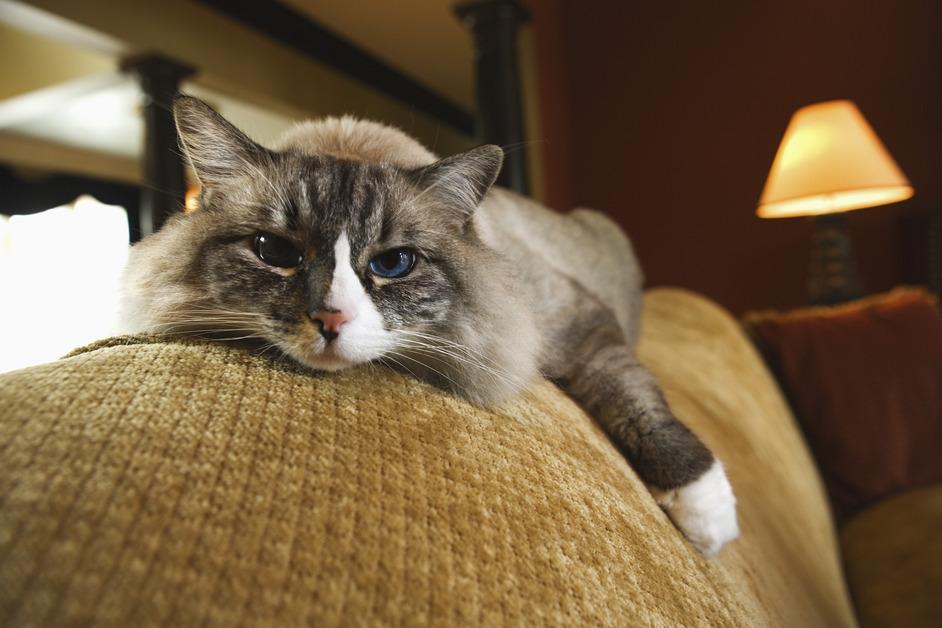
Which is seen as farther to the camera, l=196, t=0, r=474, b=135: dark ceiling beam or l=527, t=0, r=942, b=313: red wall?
l=196, t=0, r=474, b=135: dark ceiling beam

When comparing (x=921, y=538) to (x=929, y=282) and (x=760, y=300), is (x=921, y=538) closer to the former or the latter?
(x=929, y=282)

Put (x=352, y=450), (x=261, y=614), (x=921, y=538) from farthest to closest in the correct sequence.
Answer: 1. (x=921, y=538)
2. (x=352, y=450)
3. (x=261, y=614)

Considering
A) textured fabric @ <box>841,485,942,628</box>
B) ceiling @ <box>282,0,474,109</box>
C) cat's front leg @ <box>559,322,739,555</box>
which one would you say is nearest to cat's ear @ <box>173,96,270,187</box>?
cat's front leg @ <box>559,322,739,555</box>

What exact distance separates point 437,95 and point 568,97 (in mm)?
2128

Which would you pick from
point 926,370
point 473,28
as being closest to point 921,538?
point 926,370

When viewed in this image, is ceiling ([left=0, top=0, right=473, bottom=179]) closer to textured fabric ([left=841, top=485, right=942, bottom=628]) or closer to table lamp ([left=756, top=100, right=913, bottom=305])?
table lamp ([left=756, top=100, right=913, bottom=305])

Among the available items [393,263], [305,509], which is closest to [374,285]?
[393,263]

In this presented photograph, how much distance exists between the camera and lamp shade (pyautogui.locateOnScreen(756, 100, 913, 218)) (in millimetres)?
2721

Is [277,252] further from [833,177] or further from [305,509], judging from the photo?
[833,177]

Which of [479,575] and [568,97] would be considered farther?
[568,97]

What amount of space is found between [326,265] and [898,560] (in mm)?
1669

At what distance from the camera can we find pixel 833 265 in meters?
3.11

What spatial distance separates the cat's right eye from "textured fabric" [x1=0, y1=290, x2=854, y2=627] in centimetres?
16

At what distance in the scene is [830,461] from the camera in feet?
6.89
